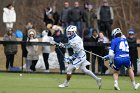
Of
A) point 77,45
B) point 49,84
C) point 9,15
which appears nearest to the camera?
point 77,45

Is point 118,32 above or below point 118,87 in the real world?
above

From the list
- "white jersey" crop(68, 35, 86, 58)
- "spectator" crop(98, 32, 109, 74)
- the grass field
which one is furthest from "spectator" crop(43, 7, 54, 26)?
"white jersey" crop(68, 35, 86, 58)

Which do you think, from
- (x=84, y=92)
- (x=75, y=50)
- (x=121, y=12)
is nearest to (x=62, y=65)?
(x=75, y=50)

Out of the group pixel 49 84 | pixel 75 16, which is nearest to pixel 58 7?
pixel 75 16

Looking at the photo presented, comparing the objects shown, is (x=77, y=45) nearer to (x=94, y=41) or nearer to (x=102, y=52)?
(x=102, y=52)

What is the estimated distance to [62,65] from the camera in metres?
32.9

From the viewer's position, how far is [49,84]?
87.6ft

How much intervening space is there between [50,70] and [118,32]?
9.17 m

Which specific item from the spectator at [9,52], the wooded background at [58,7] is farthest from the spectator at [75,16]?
the wooded background at [58,7]

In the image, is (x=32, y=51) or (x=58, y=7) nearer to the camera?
(x=32, y=51)

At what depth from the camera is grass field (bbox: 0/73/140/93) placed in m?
23.9

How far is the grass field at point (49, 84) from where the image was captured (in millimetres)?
23891

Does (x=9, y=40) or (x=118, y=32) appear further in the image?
(x=9, y=40)

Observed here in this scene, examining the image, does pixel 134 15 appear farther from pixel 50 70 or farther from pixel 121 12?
pixel 50 70
